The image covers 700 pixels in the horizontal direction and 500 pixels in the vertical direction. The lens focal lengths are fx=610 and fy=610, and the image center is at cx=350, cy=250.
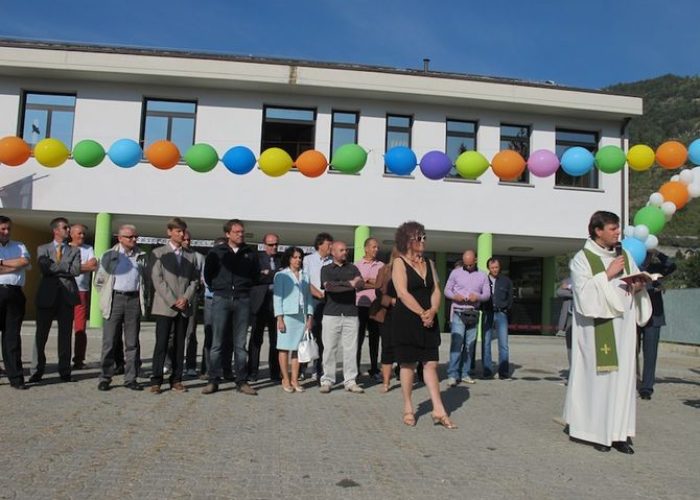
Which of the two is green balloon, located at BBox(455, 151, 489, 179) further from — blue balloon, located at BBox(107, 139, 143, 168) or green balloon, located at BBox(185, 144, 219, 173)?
blue balloon, located at BBox(107, 139, 143, 168)

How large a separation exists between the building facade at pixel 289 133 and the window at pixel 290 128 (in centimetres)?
3

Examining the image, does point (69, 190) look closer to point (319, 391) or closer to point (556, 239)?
point (319, 391)

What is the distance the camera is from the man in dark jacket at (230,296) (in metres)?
7.13

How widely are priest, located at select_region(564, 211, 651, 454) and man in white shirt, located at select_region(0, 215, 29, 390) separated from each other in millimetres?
5919

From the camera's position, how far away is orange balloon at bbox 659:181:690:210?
25.2ft

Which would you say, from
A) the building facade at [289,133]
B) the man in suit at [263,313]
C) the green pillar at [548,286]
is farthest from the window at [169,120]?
the green pillar at [548,286]

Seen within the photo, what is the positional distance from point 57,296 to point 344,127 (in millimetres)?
11880

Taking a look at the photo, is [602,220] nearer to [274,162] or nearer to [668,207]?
[668,207]

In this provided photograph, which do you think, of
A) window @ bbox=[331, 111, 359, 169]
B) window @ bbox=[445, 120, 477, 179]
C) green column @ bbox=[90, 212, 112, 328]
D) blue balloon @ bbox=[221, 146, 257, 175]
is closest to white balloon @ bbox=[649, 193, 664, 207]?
blue balloon @ bbox=[221, 146, 257, 175]

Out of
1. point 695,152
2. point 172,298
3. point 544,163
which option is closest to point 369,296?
point 172,298

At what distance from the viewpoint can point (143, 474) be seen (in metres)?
3.89

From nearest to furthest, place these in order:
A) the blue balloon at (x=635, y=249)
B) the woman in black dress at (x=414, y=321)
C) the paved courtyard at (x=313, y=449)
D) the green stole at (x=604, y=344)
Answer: the paved courtyard at (x=313, y=449) → the green stole at (x=604, y=344) → the woman in black dress at (x=414, y=321) → the blue balloon at (x=635, y=249)

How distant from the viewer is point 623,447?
16.3 ft

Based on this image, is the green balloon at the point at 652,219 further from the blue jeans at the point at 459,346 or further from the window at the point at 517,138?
the window at the point at 517,138
